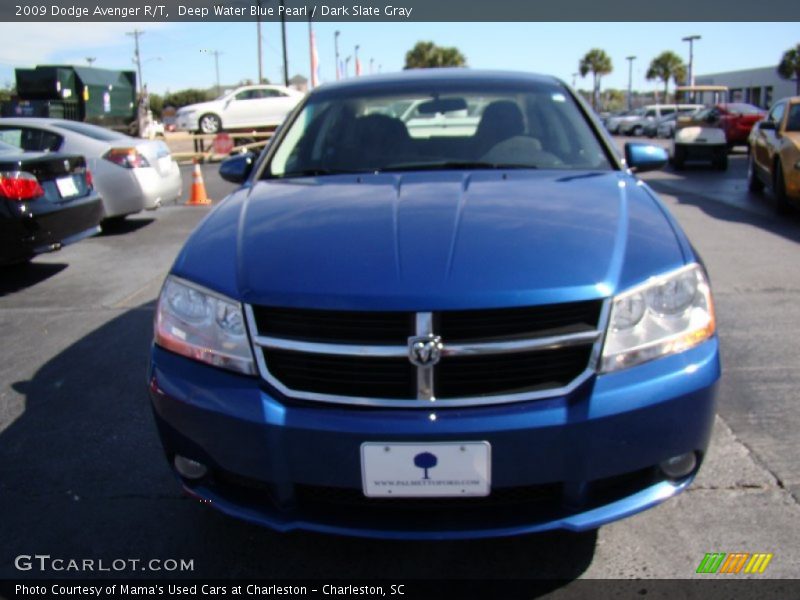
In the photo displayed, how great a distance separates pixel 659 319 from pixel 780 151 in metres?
8.56

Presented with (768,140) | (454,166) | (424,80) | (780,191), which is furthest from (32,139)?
(768,140)

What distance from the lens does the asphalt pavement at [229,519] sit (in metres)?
2.42

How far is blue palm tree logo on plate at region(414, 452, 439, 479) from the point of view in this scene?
1.94 m

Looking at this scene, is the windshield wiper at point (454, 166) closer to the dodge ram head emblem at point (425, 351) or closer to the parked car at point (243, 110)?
the dodge ram head emblem at point (425, 351)

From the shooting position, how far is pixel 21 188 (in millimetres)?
6039

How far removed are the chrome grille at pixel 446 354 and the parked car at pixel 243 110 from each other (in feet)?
74.9

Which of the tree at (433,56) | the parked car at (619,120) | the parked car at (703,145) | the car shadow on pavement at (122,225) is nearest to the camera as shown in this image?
the car shadow on pavement at (122,225)

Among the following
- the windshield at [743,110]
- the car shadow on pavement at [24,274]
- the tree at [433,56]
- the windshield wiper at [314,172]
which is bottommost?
the car shadow on pavement at [24,274]

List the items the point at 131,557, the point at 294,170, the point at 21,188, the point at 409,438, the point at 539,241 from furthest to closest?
the point at 21,188 → the point at 294,170 → the point at 131,557 → the point at 539,241 → the point at 409,438

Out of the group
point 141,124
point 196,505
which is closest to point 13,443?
point 196,505

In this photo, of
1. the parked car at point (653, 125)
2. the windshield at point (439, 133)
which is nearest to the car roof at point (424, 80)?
the windshield at point (439, 133)

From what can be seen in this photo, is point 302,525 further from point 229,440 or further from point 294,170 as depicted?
point 294,170

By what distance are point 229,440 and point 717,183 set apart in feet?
44.2

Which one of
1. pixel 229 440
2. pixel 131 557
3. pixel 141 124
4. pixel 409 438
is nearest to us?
pixel 409 438
